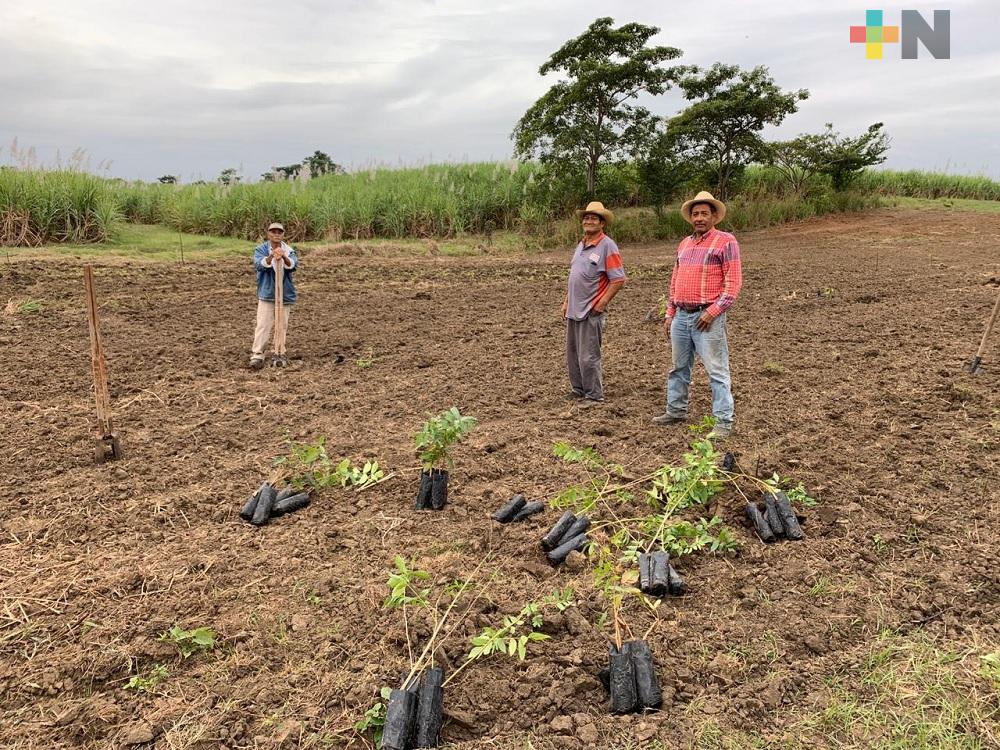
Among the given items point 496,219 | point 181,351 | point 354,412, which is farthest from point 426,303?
point 496,219

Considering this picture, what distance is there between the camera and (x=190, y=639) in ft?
9.18

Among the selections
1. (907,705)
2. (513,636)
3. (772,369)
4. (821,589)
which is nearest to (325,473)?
(513,636)

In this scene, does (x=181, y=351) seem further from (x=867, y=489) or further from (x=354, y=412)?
A: (x=867, y=489)

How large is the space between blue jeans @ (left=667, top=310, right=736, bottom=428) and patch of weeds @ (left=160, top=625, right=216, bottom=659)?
10.7 ft

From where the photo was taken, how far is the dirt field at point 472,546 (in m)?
2.43

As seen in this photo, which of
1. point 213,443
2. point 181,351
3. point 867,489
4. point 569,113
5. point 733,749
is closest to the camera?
point 733,749

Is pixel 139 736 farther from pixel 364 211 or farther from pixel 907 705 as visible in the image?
pixel 364 211

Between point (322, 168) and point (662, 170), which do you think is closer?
point (662, 170)

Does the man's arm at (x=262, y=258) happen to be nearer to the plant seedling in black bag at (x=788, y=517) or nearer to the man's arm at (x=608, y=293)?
the man's arm at (x=608, y=293)

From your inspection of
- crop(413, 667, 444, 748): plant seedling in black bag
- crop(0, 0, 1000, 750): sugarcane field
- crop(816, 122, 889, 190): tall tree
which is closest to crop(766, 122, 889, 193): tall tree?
crop(816, 122, 889, 190): tall tree

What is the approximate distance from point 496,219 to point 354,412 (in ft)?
46.1

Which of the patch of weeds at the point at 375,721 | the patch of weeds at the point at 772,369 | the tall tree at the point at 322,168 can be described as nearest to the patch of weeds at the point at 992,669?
the patch of weeds at the point at 375,721

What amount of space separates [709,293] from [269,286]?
4.19 m

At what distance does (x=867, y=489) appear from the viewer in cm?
382
